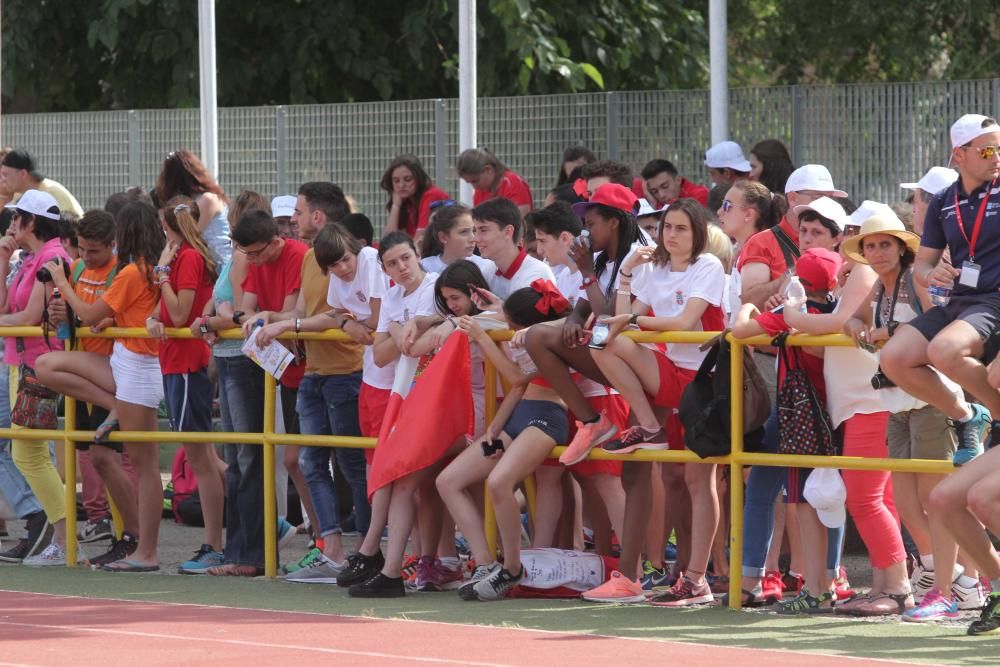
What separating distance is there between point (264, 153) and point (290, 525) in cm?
754

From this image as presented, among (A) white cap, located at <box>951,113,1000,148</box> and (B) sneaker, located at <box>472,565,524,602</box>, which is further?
(B) sneaker, located at <box>472,565,524,602</box>

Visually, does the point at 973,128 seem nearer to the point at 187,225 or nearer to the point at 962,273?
the point at 962,273

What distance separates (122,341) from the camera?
35.7 feet

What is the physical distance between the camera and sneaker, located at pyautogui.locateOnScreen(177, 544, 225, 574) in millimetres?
10656

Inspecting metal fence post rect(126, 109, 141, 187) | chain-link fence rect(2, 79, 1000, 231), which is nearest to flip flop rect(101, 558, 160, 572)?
chain-link fence rect(2, 79, 1000, 231)

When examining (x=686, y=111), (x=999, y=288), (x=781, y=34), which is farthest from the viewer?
(x=781, y=34)

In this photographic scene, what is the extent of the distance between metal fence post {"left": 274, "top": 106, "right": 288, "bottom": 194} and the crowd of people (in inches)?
253

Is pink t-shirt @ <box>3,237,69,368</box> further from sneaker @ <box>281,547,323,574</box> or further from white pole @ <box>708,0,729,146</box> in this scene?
white pole @ <box>708,0,729,146</box>

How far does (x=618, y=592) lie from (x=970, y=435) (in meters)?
1.86

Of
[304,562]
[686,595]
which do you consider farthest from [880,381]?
[304,562]

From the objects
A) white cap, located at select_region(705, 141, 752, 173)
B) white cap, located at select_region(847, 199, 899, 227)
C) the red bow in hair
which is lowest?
the red bow in hair

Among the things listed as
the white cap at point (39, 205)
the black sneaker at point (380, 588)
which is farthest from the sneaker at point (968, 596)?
the white cap at point (39, 205)

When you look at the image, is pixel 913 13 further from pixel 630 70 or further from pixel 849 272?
pixel 849 272

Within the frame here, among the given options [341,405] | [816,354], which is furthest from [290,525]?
[816,354]
